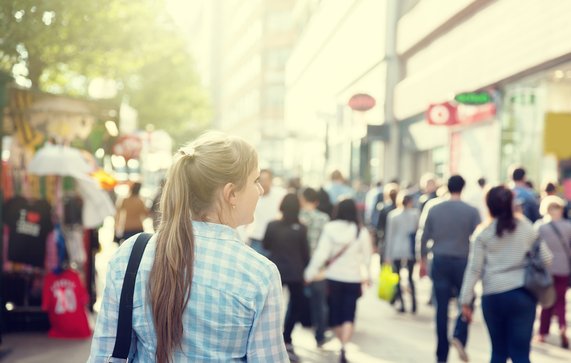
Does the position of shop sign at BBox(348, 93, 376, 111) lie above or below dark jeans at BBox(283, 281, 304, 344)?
above

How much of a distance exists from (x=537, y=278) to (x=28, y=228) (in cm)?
564

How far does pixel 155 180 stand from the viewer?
1939 inches

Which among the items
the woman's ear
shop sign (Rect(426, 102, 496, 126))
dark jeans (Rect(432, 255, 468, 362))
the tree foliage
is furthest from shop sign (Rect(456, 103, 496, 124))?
the woman's ear

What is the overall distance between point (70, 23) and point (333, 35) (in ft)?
89.2

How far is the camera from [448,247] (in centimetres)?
769

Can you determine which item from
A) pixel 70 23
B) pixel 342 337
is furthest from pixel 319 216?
pixel 70 23

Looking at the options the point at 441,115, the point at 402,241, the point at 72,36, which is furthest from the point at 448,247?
the point at 441,115

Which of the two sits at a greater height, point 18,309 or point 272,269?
point 272,269

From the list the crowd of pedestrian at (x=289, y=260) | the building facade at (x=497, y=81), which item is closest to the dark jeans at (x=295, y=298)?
the crowd of pedestrian at (x=289, y=260)

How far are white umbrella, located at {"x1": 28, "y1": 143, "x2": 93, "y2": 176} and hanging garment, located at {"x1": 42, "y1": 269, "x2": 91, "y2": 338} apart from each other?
1157mm

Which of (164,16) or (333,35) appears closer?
(164,16)

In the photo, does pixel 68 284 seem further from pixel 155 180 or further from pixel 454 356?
pixel 155 180

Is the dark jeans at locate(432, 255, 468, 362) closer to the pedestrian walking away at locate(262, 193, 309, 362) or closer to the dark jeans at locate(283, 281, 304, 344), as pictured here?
the pedestrian walking away at locate(262, 193, 309, 362)

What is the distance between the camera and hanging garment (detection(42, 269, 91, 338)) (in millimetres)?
9258
